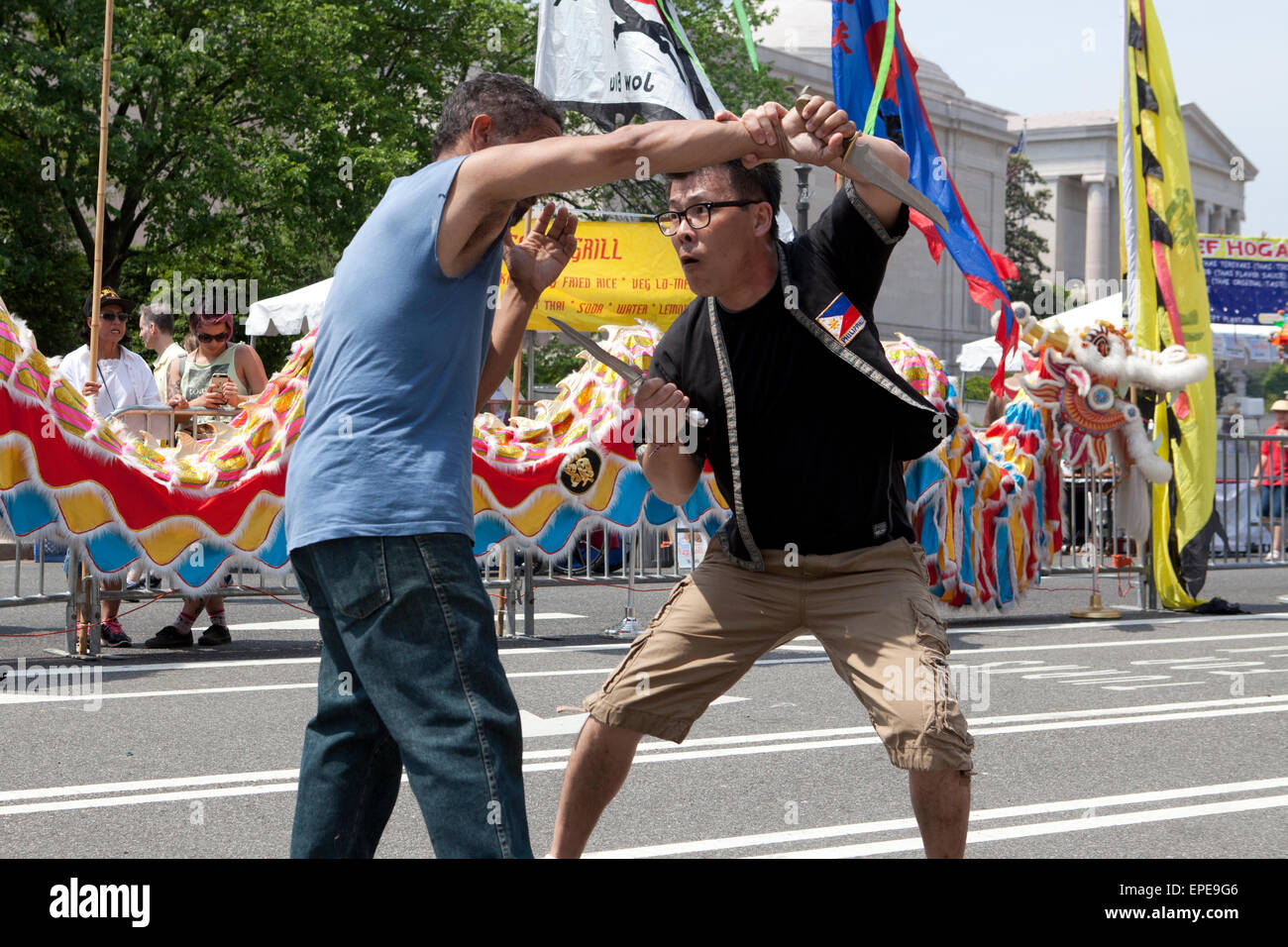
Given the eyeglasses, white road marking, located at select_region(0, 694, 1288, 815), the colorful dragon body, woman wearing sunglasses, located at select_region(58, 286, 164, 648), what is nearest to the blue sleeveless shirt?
the eyeglasses

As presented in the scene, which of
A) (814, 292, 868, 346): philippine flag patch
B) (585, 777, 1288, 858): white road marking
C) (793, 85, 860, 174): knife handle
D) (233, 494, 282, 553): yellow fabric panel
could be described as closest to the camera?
(793, 85, 860, 174): knife handle

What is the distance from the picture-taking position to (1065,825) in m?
5.18

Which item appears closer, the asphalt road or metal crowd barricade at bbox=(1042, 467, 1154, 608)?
the asphalt road

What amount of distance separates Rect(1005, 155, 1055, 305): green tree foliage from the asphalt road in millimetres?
61718

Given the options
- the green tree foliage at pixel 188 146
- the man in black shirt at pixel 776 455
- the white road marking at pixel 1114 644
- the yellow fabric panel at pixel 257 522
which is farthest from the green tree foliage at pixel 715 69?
the man in black shirt at pixel 776 455

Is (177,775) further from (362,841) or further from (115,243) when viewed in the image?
(115,243)

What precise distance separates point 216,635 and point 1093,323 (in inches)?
344

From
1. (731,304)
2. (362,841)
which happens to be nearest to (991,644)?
(731,304)

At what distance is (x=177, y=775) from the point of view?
5.85m

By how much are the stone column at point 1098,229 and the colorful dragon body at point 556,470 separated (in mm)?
66533

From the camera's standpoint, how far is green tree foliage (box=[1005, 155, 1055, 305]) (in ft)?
233

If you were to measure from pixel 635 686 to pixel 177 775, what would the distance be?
271 cm

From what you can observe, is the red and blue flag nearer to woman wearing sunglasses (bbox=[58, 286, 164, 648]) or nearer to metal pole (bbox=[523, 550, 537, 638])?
metal pole (bbox=[523, 550, 537, 638])
